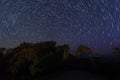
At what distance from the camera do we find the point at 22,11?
4.39ft

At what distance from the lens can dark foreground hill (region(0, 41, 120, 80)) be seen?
1.02 metres

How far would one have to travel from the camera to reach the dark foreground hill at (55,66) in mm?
1021

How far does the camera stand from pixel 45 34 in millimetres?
1248

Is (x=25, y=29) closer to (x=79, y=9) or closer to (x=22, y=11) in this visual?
(x=22, y=11)

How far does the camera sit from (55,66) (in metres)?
1.03

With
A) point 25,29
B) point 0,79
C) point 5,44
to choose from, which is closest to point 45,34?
point 25,29

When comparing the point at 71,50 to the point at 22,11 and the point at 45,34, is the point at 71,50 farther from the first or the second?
the point at 22,11

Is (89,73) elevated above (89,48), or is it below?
below

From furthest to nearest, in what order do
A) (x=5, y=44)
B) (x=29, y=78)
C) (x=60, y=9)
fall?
(x=60, y=9), (x=5, y=44), (x=29, y=78)

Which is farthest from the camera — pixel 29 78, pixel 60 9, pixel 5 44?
pixel 60 9

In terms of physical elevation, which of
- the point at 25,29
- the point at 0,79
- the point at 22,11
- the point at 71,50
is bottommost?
the point at 0,79

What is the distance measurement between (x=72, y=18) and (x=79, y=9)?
0.07m

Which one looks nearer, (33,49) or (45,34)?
(33,49)

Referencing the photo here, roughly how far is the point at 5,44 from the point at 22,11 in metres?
0.25
